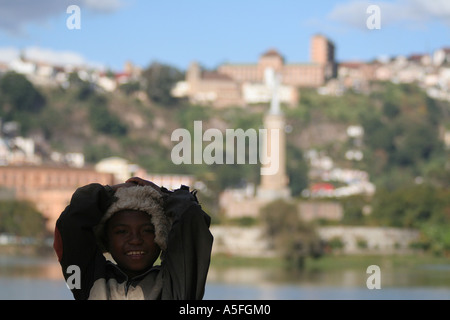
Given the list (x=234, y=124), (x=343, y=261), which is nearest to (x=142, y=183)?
(x=343, y=261)

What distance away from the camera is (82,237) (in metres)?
3.22

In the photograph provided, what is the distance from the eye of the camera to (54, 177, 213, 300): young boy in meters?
3.20

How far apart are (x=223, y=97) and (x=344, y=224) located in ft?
217

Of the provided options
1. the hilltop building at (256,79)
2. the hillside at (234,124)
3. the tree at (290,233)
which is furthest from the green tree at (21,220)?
the hilltop building at (256,79)

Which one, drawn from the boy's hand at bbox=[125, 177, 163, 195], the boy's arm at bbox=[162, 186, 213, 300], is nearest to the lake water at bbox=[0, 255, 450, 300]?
the boy's hand at bbox=[125, 177, 163, 195]

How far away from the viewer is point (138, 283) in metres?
3.28

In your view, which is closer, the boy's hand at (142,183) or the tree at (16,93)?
the boy's hand at (142,183)

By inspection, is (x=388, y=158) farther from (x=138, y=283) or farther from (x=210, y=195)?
(x=138, y=283)

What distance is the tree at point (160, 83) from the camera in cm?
12044

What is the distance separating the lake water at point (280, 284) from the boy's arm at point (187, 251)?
24597 millimetres
